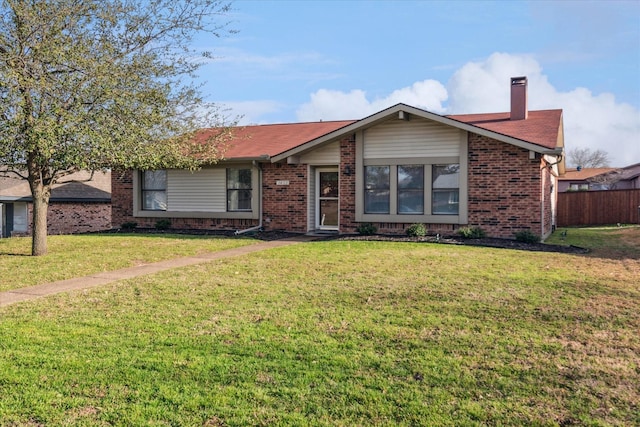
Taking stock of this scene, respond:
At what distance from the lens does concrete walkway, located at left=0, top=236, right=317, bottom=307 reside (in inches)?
285

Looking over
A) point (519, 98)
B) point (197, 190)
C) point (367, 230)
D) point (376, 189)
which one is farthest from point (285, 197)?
point (519, 98)

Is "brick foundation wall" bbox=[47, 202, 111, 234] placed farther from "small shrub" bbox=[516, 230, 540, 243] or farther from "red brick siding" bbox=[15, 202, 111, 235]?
"small shrub" bbox=[516, 230, 540, 243]

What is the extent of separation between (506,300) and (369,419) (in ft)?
12.4

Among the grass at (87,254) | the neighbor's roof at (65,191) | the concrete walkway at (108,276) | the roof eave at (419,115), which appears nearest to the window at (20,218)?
the neighbor's roof at (65,191)

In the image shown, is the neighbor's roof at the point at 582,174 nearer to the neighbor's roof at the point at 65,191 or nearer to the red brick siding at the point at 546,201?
the red brick siding at the point at 546,201

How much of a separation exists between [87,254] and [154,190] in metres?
7.95

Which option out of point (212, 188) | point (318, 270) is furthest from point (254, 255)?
point (212, 188)

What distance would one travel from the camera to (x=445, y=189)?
586 inches

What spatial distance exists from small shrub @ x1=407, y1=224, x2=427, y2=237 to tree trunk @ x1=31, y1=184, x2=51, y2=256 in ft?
30.0

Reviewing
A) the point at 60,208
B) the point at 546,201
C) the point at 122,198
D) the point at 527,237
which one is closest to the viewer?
the point at 527,237

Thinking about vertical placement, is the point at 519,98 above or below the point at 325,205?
above

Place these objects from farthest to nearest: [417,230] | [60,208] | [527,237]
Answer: [60,208] → [417,230] → [527,237]

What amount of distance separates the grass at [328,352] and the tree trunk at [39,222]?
15.9ft

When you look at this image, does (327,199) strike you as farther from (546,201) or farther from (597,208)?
(597,208)
